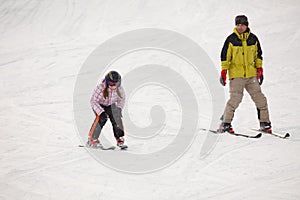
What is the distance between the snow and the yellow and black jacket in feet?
3.56

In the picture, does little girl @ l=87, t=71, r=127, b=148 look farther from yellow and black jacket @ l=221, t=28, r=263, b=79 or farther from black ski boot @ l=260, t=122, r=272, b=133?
black ski boot @ l=260, t=122, r=272, b=133

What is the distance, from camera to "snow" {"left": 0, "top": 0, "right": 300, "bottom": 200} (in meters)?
6.05

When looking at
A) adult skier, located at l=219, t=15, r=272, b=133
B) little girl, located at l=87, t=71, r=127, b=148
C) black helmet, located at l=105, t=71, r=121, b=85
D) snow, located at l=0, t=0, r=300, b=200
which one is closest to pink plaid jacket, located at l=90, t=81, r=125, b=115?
little girl, located at l=87, t=71, r=127, b=148

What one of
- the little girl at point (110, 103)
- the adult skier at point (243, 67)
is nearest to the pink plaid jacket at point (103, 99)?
the little girl at point (110, 103)

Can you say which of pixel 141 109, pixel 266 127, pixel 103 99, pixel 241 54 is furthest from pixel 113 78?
pixel 141 109

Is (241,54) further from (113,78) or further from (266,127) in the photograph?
(113,78)

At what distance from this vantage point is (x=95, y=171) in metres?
6.61

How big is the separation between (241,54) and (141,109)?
3.03 m

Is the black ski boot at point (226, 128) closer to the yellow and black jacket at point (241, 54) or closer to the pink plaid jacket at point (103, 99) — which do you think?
the yellow and black jacket at point (241, 54)

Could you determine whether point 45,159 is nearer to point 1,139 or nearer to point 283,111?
point 1,139

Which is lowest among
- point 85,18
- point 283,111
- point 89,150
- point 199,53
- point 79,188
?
point 79,188

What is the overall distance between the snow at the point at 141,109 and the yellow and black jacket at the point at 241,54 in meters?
1.09

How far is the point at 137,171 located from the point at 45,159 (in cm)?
157

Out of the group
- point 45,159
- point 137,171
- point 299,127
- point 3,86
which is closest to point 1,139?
point 45,159
